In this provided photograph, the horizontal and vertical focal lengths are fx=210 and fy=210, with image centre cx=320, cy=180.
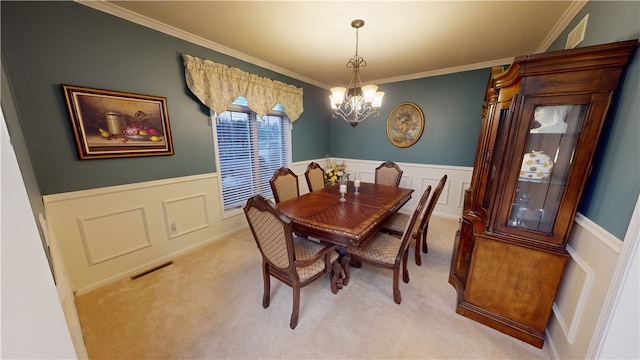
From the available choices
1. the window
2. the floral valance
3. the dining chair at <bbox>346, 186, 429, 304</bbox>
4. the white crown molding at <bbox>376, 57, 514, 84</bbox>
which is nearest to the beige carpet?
the dining chair at <bbox>346, 186, 429, 304</bbox>

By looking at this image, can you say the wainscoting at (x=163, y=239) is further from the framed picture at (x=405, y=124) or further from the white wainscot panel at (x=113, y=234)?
the framed picture at (x=405, y=124)

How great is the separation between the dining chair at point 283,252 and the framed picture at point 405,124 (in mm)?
2838

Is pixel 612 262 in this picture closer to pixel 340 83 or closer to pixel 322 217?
pixel 322 217

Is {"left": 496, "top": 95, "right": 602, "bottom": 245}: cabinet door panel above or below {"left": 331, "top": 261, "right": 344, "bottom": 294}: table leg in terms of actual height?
above

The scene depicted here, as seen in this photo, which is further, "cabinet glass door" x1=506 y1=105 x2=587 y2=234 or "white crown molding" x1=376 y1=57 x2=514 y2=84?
"white crown molding" x1=376 y1=57 x2=514 y2=84

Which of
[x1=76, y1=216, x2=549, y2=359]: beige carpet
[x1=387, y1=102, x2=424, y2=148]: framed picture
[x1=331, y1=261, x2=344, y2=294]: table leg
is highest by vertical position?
[x1=387, y1=102, x2=424, y2=148]: framed picture

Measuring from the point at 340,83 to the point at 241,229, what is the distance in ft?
10.6

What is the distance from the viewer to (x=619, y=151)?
3.46ft

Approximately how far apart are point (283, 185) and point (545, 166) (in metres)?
2.30

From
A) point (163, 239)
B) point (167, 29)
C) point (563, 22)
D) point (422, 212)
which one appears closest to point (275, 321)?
point (422, 212)

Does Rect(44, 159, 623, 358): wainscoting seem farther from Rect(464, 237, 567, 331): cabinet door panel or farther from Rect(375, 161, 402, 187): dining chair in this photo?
Rect(375, 161, 402, 187): dining chair

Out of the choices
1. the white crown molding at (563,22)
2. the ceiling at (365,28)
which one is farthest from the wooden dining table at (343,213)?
the white crown molding at (563,22)

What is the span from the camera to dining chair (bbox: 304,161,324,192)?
293cm

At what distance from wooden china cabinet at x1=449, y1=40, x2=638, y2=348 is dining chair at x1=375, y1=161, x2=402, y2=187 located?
1522mm
